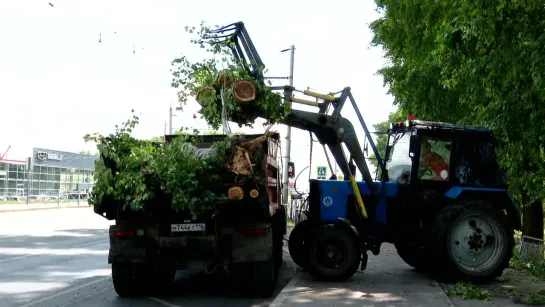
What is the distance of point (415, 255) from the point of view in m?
11.6

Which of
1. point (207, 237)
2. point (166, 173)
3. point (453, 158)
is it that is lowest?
point (207, 237)

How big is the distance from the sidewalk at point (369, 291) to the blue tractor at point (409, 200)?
421mm

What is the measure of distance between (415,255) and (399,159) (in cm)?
193

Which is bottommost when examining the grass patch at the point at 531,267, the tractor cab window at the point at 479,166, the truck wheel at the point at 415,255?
the grass patch at the point at 531,267

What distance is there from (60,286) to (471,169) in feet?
24.2

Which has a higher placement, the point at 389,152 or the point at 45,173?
the point at 45,173

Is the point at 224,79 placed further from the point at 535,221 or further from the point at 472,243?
the point at 535,221

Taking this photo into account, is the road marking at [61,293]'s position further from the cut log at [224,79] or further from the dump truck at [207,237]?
the cut log at [224,79]

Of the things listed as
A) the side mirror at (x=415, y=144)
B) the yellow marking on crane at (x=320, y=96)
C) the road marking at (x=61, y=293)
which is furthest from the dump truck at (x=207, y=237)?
the side mirror at (x=415, y=144)

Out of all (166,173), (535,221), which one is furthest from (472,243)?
(535,221)

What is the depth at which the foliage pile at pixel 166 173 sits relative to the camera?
8.34 metres

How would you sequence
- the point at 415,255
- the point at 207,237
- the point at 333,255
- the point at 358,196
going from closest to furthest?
1. the point at 207,237
2. the point at 333,255
3. the point at 358,196
4. the point at 415,255

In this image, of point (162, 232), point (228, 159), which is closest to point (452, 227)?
point (228, 159)

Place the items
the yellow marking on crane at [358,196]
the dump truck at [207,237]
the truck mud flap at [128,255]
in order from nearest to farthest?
the dump truck at [207,237] → the truck mud flap at [128,255] → the yellow marking on crane at [358,196]
